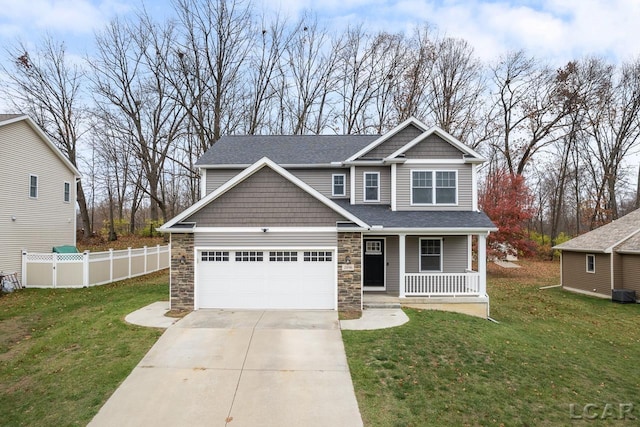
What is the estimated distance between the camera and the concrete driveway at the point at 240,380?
5656 mm

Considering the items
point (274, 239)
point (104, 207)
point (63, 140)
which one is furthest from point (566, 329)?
point (104, 207)

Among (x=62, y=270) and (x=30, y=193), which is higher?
(x=30, y=193)

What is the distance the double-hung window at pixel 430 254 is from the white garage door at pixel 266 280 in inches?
171

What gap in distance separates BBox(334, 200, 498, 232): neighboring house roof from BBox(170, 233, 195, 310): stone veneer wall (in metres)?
6.01

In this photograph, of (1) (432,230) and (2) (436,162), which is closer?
(1) (432,230)

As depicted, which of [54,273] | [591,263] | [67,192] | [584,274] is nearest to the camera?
[54,273]

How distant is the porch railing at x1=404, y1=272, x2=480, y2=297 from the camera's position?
12227mm

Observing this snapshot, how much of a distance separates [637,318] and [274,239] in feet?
46.1

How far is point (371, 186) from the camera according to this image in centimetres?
1462

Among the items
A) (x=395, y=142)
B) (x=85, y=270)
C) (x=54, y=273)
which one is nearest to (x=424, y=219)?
(x=395, y=142)

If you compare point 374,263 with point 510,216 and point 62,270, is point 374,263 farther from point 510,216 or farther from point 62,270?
point 62,270

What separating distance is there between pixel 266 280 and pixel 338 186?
223 inches

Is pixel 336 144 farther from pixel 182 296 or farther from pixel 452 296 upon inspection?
pixel 182 296

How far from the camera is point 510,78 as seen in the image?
31109 mm
